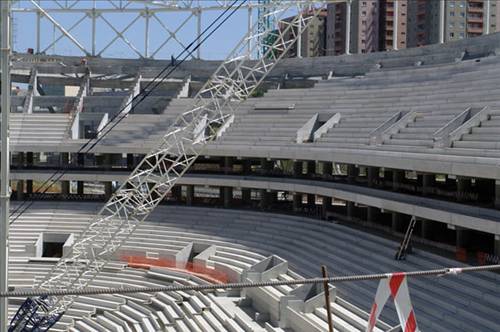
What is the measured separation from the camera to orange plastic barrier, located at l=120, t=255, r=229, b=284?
96.4 feet

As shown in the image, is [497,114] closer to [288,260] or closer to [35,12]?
[288,260]

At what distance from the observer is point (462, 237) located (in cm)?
2409

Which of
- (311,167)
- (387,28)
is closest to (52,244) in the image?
(311,167)

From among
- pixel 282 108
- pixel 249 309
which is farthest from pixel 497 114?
pixel 282 108

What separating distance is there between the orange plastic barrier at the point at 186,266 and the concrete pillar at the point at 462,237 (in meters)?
9.83

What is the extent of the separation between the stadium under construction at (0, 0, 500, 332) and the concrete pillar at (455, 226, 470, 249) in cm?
7

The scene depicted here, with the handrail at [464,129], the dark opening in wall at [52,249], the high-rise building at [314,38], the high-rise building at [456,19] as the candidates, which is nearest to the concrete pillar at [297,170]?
the handrail at [464,129]

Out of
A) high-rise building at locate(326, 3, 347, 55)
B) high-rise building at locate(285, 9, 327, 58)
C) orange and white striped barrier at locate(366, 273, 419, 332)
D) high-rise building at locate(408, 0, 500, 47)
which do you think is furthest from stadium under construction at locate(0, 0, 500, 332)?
high-rise building at locate(285, 9, 327, 58)

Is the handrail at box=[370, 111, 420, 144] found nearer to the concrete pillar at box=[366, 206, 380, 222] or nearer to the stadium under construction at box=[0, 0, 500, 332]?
the stadium under construction at box=[0, 0, 500, 332]

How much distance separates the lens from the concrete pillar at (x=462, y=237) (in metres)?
23.6

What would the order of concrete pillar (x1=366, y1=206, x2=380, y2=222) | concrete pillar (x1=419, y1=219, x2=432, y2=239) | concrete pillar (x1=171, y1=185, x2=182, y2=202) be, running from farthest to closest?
concrete pillar (x1=171, y1=185, x2=182, y2=202) < concrete pillar (x1=366, y1=206, x2=380, y2=222) < concrete pillar (x1=419, y1=219, x2=432, y2=239)

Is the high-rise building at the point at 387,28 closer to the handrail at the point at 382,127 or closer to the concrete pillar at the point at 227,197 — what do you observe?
the concrete pillar at the point at 227,197

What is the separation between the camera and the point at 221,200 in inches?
1618

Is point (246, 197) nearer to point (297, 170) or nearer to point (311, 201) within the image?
point (311, 201)
